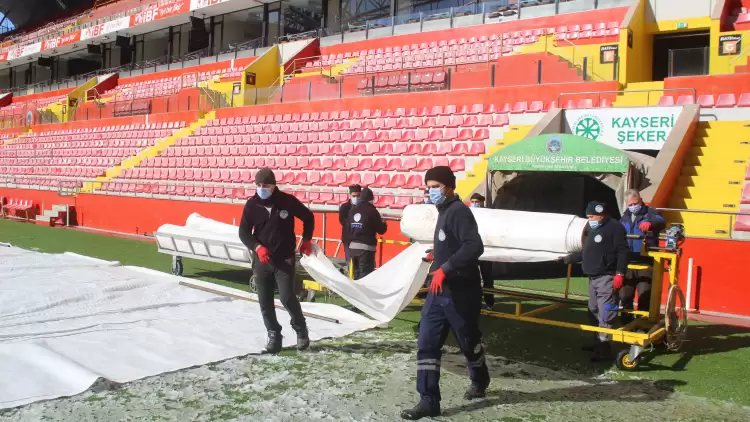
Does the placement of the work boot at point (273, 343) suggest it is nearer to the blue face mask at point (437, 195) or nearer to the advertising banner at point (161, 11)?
the blue face mask at point (437, 195)

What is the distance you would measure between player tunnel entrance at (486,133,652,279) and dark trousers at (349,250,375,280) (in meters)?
3.25

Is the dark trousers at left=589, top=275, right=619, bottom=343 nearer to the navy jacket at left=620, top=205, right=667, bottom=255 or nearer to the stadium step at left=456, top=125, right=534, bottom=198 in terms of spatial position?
the navy jacket at left=620, top=205, right=667, bottom=255

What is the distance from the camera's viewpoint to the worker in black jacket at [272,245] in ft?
20.8

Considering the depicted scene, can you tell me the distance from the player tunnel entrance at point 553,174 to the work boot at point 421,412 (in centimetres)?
475

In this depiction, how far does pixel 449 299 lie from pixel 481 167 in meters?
9.22

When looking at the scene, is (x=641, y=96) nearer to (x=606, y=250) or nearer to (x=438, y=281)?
(x=606, y=250)

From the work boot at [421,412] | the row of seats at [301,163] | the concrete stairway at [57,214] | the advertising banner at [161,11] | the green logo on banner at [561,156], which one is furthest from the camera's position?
the advertising banner at [161,11]

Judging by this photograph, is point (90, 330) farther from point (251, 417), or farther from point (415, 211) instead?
point (415, 211)

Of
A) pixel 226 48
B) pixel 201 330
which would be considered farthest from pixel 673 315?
pixel 226 48

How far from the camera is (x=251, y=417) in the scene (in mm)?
4602

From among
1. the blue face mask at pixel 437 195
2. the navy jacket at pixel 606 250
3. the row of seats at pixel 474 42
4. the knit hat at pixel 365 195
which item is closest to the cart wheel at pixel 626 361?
the navy jacket at pixel 606 250

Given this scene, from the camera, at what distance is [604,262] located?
6.50m

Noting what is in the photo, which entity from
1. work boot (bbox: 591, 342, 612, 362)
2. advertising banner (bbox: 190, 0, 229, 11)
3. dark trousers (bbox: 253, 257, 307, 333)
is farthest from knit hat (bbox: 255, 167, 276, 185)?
advertising banner (bbox: 190, 0, 229, 11)

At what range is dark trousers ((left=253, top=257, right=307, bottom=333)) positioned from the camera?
6359mm
